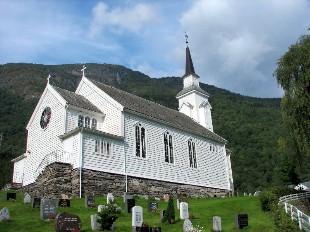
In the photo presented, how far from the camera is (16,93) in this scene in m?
147

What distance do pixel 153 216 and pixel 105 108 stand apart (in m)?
14.3

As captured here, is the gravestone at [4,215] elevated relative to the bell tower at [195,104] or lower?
lower

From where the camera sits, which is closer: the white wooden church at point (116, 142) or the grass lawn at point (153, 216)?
the grass lawn at point (153, 216)

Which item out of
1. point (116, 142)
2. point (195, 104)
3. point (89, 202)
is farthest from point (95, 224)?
point (195, 104)

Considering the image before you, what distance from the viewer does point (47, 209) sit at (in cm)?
2381

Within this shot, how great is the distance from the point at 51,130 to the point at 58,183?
6365 mm

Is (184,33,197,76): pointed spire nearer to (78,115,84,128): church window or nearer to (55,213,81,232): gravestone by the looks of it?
(78,115,84,128): church window

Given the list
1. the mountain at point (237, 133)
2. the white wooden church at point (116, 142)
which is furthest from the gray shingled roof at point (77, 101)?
the mountain at point (237, 133)

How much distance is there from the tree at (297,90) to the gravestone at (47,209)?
607 inches

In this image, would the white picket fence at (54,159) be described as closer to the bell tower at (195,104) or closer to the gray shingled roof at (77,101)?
the gray shingled roof at (77,101)

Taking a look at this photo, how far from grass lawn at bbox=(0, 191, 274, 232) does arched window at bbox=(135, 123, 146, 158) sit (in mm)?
5423

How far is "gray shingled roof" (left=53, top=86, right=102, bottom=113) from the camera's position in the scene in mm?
37569

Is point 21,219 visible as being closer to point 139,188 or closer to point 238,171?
point 139,188

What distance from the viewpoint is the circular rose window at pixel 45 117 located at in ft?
128
